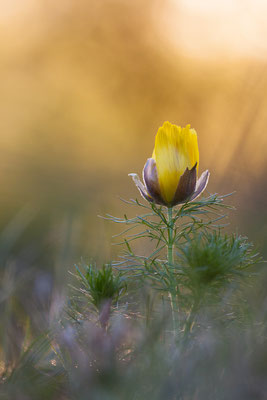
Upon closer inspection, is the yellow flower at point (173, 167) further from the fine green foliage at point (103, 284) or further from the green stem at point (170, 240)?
the fine green foliage at point (103, 284)

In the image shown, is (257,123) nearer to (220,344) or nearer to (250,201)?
(250,201)

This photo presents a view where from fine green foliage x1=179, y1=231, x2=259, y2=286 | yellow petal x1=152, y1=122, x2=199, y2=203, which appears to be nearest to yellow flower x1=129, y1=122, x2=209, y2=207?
yellow petal x1=152, y1=122, x2=199, y2=203

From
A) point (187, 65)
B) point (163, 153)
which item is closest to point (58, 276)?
point (163, 153)

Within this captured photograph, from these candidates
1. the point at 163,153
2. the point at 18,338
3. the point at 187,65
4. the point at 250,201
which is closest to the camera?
the point at 18,338

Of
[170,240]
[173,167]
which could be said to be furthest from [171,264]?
[173,167]

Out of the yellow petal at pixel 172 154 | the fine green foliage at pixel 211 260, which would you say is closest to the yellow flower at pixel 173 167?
the yellow petal at pixel 172 154

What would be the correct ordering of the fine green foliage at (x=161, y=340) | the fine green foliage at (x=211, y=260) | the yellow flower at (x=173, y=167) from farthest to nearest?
1. the yellow flower at (x=173, y=167)
2. the fine green foliage at (x=211, y=260)
3. the fine green foliage at (x=161, y=340)

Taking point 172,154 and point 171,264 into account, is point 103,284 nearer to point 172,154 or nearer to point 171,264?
point 171,264
